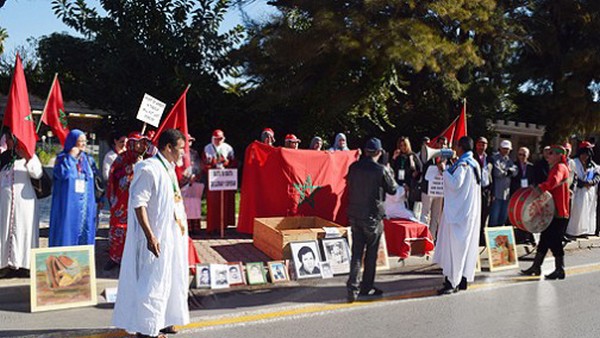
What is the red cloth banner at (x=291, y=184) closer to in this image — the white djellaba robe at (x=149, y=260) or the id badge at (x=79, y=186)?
the id badge at (x=79, y=186)

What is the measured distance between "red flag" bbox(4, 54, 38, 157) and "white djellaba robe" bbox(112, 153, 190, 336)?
2.66 m

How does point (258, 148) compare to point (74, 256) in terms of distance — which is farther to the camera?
point (258, 148)

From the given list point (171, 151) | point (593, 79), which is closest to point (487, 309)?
point (171, 151)

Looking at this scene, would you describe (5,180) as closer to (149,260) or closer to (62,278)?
(62,278)

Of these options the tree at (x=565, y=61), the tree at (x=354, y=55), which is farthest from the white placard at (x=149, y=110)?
the tree at (x=565, y=61)

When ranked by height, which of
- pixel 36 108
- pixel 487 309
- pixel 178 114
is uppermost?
pixel 36 108

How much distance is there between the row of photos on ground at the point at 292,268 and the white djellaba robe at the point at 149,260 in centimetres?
191

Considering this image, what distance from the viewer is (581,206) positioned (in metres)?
12.2

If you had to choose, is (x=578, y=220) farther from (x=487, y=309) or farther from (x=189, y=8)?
(x=189, y=8)

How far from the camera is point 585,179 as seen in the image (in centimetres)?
1211

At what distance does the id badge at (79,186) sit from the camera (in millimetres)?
7043

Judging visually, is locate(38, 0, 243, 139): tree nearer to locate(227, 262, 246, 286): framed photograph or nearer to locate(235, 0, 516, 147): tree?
locate(235, 0, 516, 147): tree

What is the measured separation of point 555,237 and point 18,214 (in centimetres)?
718

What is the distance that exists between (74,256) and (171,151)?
6.53 ft
